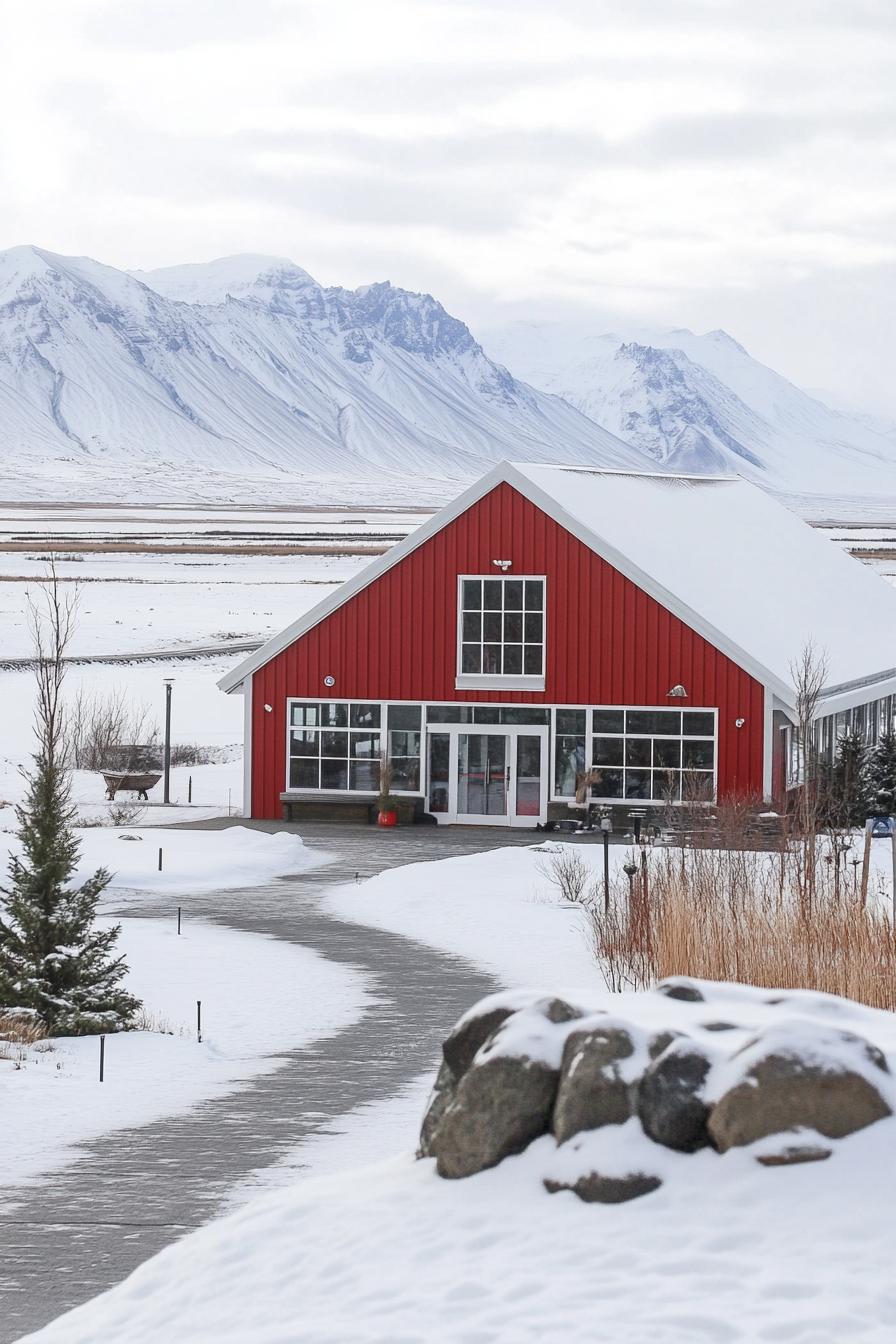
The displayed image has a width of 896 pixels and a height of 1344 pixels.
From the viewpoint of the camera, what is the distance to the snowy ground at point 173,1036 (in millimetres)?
13414

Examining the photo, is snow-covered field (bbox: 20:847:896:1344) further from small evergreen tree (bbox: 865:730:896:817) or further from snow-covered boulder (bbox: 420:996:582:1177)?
small evergreen tree (bbox: 865:730:896:817)

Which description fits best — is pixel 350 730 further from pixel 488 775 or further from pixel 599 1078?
pixel 599 1078

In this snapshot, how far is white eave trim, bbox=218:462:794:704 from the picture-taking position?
3534 cm

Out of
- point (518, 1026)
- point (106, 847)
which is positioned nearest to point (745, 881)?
point (518, 1026)

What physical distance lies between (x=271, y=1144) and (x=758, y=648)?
24.8m

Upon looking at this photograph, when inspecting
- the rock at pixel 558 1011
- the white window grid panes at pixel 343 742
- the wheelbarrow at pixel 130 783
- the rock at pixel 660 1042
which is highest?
the white window grid panes at pixel 343 742

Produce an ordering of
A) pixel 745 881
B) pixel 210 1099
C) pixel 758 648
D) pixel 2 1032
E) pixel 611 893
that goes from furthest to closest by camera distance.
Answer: pixel 758 648, pixel 611 893, pixel 745 881, pixel 2 1032, pixel 210 1099

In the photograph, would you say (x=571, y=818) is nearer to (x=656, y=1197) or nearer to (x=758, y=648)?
(x=758, y=648)

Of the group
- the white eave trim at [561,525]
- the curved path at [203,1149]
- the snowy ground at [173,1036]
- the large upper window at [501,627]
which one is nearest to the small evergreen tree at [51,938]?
the snowy ground at [173,1036]

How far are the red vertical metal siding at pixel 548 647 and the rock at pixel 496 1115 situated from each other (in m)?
26.6

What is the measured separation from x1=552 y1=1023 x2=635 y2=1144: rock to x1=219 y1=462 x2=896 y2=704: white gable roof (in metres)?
26.8

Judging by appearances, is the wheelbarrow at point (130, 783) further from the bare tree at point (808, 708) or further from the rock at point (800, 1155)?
the rock at point (800, 1155)

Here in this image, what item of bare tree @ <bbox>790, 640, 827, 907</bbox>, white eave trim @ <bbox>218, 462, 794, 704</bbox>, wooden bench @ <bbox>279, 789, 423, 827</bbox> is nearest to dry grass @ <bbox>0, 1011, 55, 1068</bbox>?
bare tree @ <bbox>790, 640, 827, 907</bbox>

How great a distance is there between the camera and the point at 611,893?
24.1m
